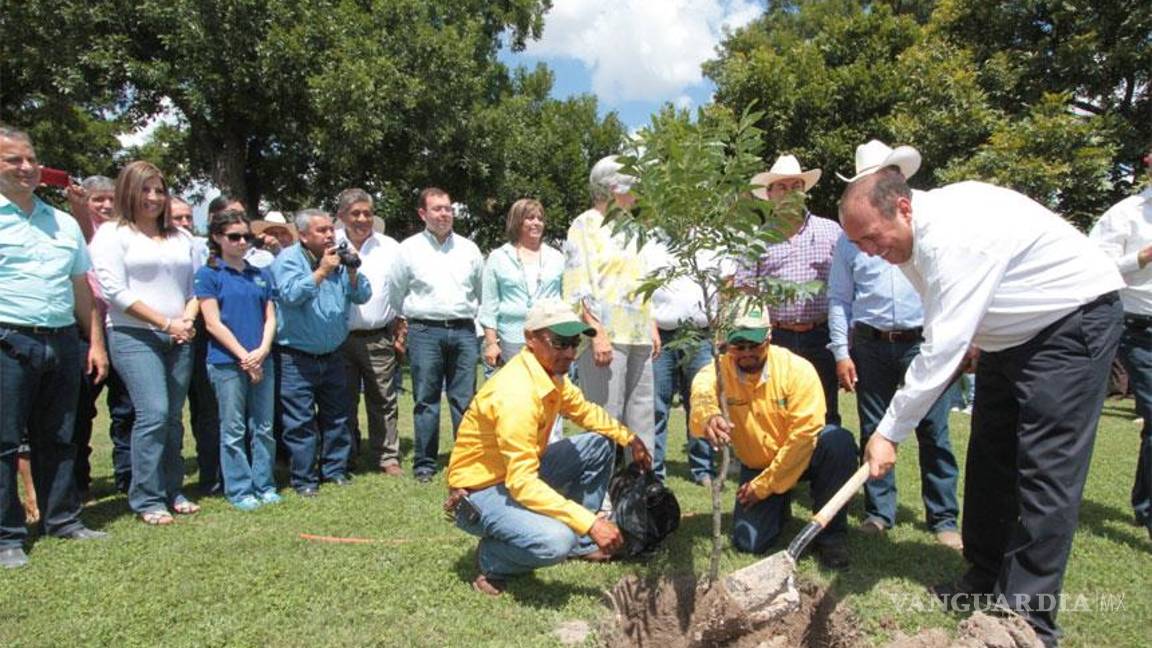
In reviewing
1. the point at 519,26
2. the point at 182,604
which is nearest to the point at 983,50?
the point at 519,26

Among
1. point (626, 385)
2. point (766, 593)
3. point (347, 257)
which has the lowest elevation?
point (766, 593)

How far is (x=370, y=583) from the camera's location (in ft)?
12.6

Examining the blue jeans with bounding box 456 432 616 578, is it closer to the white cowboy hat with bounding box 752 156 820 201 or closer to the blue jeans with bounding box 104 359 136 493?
the white cowboy hat with bounding box 752 156 820 201

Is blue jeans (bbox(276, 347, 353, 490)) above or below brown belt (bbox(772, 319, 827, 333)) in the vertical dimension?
below

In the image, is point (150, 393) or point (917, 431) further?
point (150, 393)

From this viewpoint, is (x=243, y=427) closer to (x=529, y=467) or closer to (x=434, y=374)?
(x=434, y=374)

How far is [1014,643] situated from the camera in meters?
2.78

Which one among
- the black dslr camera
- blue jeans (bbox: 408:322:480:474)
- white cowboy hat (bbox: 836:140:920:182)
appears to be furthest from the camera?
blue jeans (bbox: 408:322:480:474)

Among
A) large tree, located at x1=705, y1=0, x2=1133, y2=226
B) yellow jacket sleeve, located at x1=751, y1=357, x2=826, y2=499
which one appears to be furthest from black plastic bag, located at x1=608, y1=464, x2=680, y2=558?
large tree, located at x1=705, y1=0, x2=1133, y2=226

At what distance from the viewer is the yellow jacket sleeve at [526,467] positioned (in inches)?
137

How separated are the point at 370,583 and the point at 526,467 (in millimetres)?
1107

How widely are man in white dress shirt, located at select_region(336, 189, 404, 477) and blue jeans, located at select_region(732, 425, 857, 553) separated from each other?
3.15 metres

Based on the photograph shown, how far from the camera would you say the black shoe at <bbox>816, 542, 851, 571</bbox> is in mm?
4086

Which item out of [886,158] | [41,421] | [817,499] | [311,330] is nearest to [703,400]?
[817,499]
